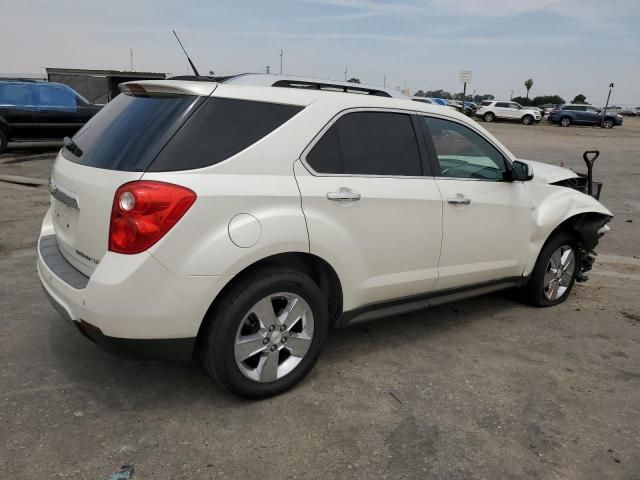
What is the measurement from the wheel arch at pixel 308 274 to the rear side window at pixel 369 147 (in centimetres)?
51

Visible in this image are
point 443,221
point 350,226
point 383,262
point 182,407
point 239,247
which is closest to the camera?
point 239,247

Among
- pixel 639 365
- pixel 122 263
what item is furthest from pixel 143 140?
pixel 639 365

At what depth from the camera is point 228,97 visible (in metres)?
2.88

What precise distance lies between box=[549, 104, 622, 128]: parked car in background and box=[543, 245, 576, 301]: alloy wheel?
38771 millimetres

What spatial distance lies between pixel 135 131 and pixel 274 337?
1.30 m

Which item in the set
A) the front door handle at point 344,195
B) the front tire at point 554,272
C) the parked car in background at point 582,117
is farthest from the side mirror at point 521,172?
the parked car in background at point 582,117

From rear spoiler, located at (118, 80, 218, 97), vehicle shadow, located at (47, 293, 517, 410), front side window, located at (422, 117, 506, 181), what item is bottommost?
vehicle shadow, located at (47, 293, 517, 410)

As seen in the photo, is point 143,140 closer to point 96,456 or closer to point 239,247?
point 239,247

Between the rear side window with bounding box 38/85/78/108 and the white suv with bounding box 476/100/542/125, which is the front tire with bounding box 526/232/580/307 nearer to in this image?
the rear side window with bounding box 38/85/78/108

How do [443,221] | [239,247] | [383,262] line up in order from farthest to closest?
[443,221], [383,262], [239,247]

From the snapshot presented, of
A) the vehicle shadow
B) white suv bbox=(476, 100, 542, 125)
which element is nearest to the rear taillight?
the vehicle shadow

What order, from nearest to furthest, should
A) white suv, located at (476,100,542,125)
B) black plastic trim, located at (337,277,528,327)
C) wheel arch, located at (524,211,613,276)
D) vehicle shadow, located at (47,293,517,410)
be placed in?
vehicle shadow, located at (47,293,517,410) → black plastic trim, located at (337,277,528,327) → wheel arch, located at (524,211,613,276) → white suv, located at (476,100,542,125)

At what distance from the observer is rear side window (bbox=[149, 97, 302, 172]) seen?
2666 mm

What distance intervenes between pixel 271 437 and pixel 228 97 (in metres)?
1.74
